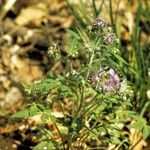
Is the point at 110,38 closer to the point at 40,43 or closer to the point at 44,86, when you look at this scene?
the point at 44,86

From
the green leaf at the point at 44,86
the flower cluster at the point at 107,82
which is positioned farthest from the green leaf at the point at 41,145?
the flower cluster at the point at 107,82

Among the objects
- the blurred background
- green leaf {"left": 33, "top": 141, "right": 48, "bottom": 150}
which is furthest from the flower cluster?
the blurred background

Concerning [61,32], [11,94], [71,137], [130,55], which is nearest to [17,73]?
[11,94]

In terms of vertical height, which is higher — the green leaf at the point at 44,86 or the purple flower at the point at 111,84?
the green leaf at the point at 44,86

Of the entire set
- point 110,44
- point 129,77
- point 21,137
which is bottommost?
point 21,137

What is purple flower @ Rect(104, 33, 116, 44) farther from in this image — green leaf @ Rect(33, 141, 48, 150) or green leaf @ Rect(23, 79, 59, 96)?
green leaf @ Rect(33, 141, 48, 150)

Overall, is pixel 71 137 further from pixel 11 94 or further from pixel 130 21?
pixel 130 21

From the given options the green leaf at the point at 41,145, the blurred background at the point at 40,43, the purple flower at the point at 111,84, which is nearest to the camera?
the purple flower at the point at 111,84

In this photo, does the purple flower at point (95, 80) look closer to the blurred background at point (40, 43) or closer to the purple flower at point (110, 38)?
the purple flower at point (110, 38)

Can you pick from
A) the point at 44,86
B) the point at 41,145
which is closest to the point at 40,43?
the point at 41,145
